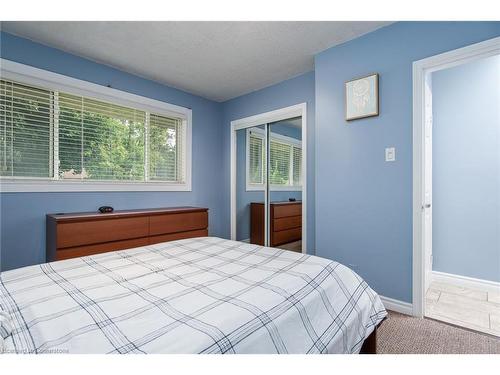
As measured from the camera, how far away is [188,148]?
370cm

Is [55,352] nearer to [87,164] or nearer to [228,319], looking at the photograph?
[228,319]

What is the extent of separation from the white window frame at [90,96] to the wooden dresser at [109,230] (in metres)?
0.34

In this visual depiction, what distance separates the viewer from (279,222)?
3.56 meters

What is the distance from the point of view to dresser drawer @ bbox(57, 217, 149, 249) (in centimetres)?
225

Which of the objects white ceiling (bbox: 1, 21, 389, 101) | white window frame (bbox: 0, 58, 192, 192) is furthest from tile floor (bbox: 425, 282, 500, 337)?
white window frame (bbox: 0, 58, 192, 192)

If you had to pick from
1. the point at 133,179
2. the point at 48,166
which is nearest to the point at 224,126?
the point at 133,179

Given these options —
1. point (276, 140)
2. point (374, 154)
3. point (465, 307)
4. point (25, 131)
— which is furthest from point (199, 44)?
point (465, 307)

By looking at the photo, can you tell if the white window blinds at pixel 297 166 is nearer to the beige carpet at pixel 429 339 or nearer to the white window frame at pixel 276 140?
the white window frame at pixel 276 140

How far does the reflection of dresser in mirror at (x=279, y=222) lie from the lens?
3.23 meters

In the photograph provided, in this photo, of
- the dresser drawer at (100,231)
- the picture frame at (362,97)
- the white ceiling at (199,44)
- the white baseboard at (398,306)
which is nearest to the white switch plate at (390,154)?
the picture frame at (362,97)

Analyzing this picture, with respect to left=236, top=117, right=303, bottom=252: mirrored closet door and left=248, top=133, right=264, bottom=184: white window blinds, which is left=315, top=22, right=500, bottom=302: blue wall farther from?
left=248, top=133, right=264, bottom=184: white window blinds

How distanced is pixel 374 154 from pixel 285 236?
1.71 m

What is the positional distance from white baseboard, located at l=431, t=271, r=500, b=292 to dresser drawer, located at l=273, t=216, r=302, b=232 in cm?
162

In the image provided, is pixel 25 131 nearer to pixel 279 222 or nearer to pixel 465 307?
pixel 279 222
